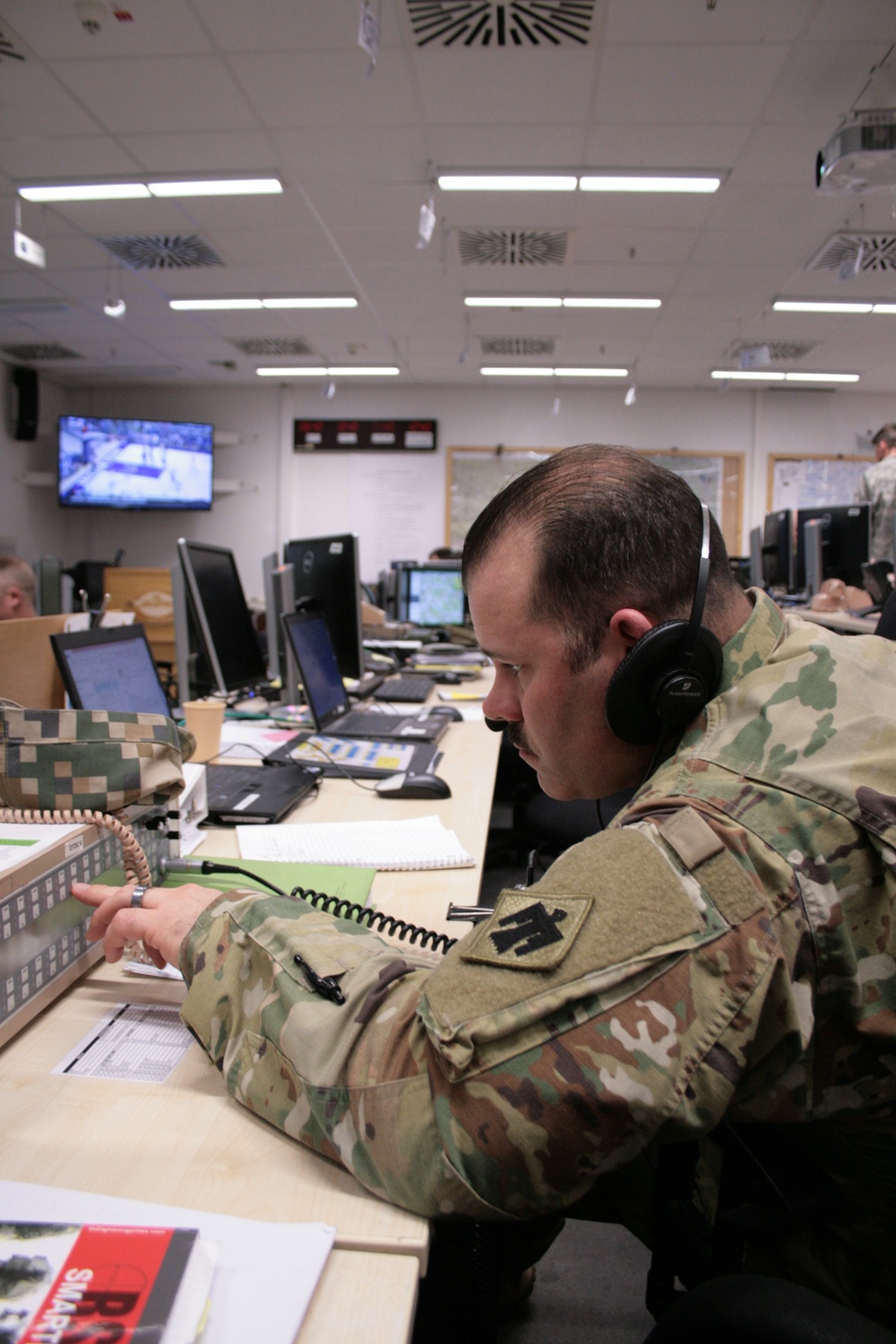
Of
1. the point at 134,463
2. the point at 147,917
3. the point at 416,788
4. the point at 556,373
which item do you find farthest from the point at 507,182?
the point at 134,463

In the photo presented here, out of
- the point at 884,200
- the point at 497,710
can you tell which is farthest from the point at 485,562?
the point at 884,200

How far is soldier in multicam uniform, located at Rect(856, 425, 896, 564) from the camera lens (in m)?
4.53

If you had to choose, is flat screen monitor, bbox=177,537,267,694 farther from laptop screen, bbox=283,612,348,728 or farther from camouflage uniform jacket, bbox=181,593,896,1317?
camouflage uniform jacket, bbox=181,593,896,1317

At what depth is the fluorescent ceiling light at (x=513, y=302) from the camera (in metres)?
5.22

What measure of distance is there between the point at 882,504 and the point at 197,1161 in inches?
199

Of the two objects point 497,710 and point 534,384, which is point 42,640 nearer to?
point 497,710

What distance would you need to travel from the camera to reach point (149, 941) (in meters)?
0.71

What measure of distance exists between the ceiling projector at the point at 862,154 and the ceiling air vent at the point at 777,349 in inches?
104

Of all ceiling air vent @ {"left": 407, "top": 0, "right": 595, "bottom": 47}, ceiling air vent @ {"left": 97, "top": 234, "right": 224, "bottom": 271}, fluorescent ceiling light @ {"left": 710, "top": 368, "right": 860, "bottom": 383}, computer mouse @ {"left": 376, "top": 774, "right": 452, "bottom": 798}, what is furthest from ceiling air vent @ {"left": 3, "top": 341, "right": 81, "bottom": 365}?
computer mouse @ {"left": 376, "top": 774, "right": 452, "bottom": 798}

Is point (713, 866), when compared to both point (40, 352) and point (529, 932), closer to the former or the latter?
point (529, 932)

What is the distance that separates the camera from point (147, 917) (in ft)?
2.35

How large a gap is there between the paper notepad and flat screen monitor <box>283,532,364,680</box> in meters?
1.32

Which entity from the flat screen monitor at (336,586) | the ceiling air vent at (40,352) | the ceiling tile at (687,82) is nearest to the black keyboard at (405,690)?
the flat screen monitor at (336,586)

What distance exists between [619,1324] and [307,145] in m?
3.99
